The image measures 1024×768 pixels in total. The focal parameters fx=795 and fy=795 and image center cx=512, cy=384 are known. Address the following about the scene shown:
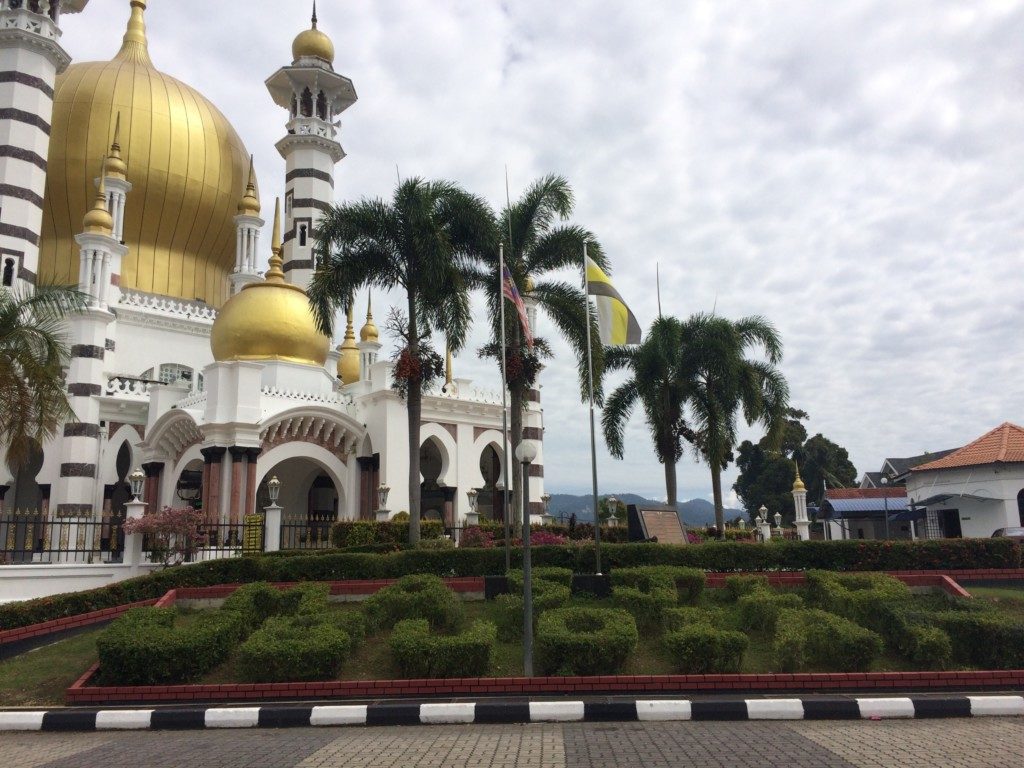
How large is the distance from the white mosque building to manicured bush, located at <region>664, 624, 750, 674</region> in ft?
57.0

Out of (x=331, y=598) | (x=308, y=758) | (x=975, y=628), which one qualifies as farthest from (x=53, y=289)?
(x=975, y=628)

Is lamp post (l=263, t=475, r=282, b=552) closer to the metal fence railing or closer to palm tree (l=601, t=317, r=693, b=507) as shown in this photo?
the metal fence railing

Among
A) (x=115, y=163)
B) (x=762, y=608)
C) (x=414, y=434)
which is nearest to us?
(x=762, y=608)

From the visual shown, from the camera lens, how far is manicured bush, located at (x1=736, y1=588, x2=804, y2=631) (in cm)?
1290

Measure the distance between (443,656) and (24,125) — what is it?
3297cm

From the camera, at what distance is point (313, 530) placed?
1118 inches

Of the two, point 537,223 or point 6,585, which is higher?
point 537,223

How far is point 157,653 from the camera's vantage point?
1079 cm

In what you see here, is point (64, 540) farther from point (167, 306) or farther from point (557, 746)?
point (167, 306)

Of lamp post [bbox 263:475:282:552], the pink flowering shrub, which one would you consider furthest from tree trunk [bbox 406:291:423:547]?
the pink flowering shrub

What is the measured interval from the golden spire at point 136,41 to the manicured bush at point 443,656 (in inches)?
1627

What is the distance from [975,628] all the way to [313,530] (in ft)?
71.9

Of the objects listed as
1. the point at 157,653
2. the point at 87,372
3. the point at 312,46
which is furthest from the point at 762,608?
the point at 312,46

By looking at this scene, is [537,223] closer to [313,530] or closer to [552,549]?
[552,549]
